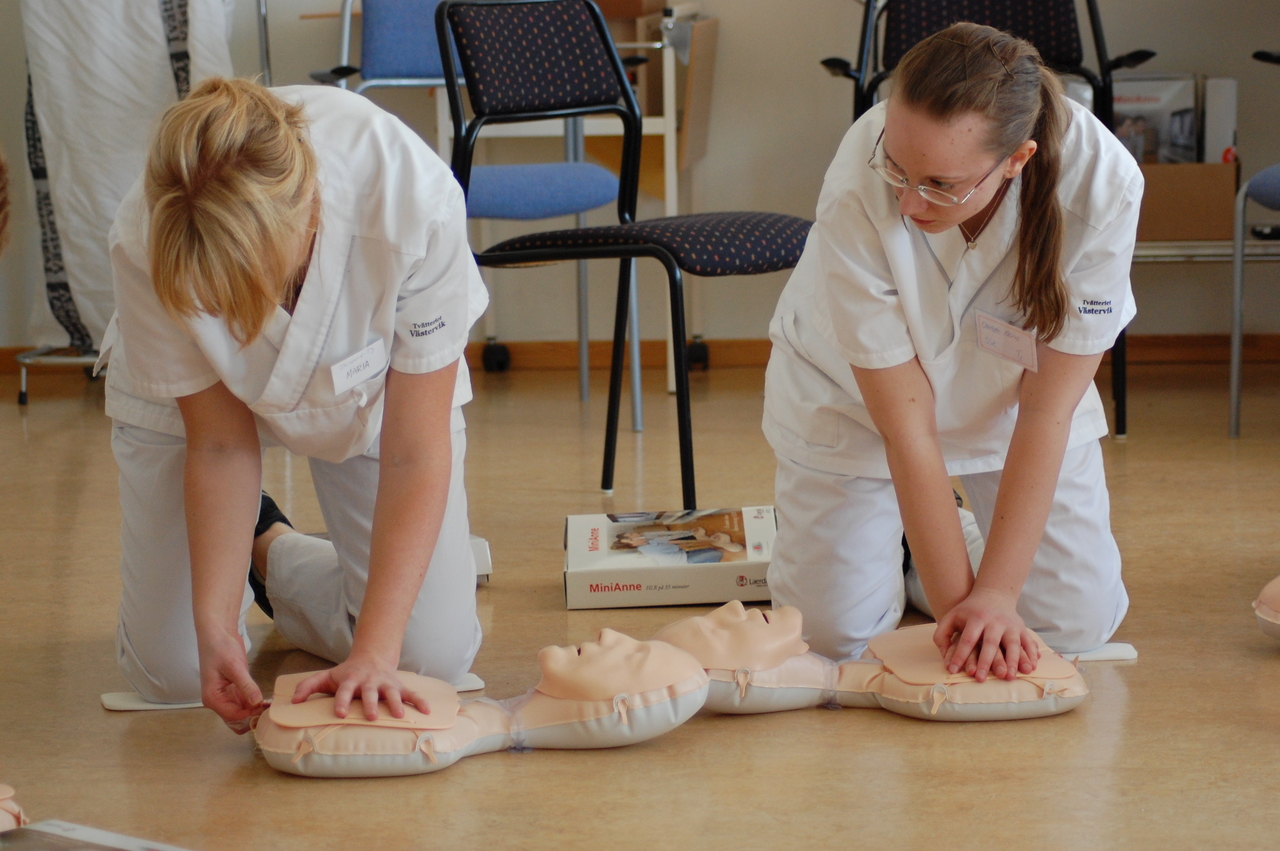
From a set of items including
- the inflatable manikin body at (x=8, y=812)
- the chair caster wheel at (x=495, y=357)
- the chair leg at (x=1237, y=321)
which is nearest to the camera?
the inflatable manikin body at (x=8, y=812)

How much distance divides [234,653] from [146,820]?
147 millimetres

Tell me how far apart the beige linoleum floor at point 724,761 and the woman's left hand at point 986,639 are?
52mm

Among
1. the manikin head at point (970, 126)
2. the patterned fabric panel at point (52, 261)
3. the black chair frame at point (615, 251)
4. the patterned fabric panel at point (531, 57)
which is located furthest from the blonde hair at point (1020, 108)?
the patterned fabric panel at point (52, 261)

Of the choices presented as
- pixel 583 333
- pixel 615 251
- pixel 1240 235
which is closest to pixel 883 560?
pixel 615 251

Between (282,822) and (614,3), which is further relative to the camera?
(614,3)

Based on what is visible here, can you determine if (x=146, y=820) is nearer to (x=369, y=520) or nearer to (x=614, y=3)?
(x=369, y=520)

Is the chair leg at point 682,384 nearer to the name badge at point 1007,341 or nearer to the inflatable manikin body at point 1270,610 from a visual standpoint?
the name badge at point 1007,341

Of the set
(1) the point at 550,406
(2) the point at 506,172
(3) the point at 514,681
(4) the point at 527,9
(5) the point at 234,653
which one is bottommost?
(1) the point at 550,406

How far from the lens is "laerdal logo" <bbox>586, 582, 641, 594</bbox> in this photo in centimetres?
143

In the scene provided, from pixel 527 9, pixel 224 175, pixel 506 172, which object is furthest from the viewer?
pixel 506 172

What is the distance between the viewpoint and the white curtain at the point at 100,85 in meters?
2.94

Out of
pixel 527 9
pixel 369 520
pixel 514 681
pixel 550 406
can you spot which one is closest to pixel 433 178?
pixel 369 520

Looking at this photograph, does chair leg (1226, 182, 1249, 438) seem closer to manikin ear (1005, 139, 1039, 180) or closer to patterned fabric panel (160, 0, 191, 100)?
manikin ear (1005, 139, 1039, 180)

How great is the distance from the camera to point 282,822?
0.90m
